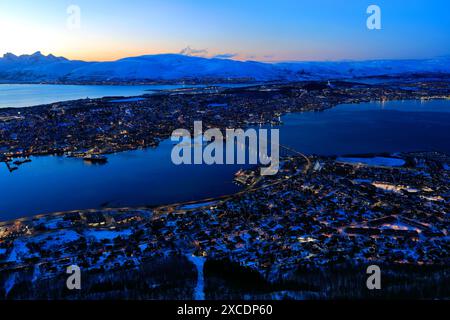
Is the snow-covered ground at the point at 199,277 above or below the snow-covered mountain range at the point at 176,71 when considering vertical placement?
below

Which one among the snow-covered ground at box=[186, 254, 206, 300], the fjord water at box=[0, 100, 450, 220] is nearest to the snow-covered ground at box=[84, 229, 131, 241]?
the snow-covered ground at box=[186, 254, 206, 300]

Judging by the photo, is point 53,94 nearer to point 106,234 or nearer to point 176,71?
point 176,71

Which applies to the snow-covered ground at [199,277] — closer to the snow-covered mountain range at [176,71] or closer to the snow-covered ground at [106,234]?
the snow-covered ground at [106,234]

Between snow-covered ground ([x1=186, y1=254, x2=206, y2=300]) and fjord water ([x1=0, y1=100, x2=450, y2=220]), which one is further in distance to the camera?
fjord water ([x1=0, y1=100, x2=450, y2=220])

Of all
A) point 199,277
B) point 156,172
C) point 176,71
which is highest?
point 176,71

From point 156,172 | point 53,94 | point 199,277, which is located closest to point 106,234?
point 199,277

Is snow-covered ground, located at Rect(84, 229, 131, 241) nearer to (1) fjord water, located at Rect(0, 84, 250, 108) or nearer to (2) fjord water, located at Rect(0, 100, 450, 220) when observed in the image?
(2) fjord water, located at Rect(0, 100, 450, 220)

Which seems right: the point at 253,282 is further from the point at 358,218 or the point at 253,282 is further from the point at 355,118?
the point at 355,118

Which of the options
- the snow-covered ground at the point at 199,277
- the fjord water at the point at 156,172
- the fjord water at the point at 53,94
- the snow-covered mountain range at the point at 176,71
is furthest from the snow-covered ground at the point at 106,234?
the snow-covered mountain range at the point at 176,71
